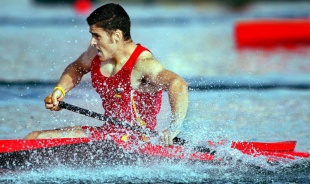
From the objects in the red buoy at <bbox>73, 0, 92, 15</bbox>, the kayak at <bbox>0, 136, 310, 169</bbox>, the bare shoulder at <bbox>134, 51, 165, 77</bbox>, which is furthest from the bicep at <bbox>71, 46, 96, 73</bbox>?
the red buoy at <bbox>73, 0, 92, 15</bbox>

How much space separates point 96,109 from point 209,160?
3037 mm

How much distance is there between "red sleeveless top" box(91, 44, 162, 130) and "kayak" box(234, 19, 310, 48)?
35.9ft

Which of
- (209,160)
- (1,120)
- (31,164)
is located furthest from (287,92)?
(31,164)

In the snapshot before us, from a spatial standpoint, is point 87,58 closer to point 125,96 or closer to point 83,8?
point 125,96

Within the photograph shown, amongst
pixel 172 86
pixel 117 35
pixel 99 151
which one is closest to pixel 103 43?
pixel 117 35

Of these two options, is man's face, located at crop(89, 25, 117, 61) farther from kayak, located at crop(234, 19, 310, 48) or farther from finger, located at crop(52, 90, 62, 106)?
kayak, located at crop(234, 19, 310, 48)

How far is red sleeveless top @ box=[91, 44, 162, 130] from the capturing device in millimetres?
6449

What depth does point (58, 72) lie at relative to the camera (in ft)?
40.4

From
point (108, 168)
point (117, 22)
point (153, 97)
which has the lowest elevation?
point (108, 168)

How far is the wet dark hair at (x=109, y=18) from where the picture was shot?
6.36m

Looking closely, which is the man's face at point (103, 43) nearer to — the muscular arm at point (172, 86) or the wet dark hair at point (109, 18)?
the wet dark hair at point (109, 18)

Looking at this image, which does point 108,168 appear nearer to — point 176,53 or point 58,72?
point 58,72

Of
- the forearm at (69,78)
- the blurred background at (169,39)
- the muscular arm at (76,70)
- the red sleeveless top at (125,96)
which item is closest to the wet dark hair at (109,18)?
the red sleeveless top at (125,96)

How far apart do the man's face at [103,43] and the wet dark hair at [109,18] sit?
0.13ft
